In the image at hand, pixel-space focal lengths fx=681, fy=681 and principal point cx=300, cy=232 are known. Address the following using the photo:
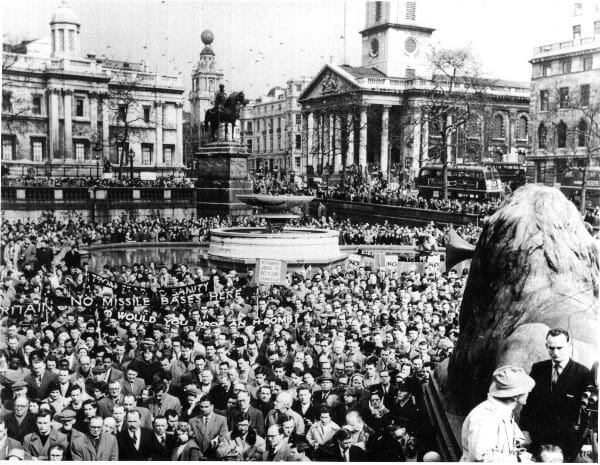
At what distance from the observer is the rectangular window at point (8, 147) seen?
42.8 m

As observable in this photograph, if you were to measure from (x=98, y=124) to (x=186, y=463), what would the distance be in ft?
162

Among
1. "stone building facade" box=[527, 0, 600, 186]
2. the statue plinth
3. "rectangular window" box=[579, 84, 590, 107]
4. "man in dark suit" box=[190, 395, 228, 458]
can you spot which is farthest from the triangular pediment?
"man in dark suit" box=[190, 395, 228, 458]

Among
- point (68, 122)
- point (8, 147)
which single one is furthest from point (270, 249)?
point (68, 122)

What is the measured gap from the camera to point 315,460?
7.82m

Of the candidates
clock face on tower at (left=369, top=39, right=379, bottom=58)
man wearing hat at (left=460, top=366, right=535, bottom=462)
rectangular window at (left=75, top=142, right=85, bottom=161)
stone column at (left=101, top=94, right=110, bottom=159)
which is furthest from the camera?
clock face on tower at (left=369, top=39, right=379, bottom=58)

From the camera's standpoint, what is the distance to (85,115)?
52.7 m

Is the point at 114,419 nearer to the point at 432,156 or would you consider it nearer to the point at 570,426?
the point at 570,426

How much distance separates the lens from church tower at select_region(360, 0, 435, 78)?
166ft

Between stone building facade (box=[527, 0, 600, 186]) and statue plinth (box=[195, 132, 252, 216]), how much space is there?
16.1 m

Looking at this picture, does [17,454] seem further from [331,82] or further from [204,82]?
[331,82]

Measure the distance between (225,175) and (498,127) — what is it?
38209 mm

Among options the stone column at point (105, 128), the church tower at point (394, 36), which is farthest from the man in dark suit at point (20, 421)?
the stone column at point (105, 128)

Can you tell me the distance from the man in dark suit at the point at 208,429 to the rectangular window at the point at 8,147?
1530 inches

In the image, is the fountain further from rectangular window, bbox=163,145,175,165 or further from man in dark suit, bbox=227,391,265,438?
rectangular window, bbox=163,145,175,165
